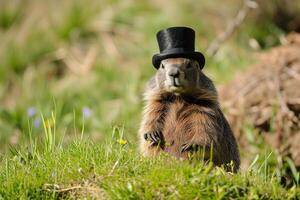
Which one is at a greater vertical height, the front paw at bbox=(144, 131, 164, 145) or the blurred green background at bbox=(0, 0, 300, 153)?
the front paw at bbox=(144, 131, 164, 145)

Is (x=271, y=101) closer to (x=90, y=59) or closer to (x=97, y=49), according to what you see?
(x=90, y=59)

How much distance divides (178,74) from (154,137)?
0.54 m

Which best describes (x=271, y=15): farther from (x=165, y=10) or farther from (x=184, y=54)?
(x=184, y=54)

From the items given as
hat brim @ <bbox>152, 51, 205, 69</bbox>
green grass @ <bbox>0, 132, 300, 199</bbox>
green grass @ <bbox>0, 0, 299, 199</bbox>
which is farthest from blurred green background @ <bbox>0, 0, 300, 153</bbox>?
green grass @ <bbox>0, 132, 300, 199</bbox>

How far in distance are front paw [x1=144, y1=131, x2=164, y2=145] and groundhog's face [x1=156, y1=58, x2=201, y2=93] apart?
37 centimetres

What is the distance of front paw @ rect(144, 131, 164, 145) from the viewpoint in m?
5.66

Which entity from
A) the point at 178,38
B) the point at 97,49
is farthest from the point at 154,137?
the point at 97,49

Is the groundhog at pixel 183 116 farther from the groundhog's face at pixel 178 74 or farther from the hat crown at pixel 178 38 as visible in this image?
the hat crown at pixel 178 38

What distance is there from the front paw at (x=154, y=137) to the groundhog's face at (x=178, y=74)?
37 centimetres

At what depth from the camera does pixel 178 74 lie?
5.62 metres

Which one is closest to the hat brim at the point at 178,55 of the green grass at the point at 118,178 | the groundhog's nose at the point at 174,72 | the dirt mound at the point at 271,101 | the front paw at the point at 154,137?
the groundhog's nose at the point at 174,72

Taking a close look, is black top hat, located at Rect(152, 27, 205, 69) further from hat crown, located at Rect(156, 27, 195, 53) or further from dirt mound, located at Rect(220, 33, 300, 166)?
dirt mound, located at Rect(220, 33, 300, 166)

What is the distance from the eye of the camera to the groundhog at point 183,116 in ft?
18.5

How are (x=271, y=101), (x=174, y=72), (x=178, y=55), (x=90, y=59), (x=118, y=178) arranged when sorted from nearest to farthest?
1. (x=118, y=178)
2. (x=174, y=72)
3. (x=178, y=55)
4. (x=271, y=101)
5. (x=90, y=59)
